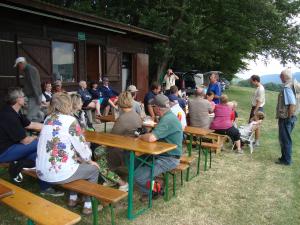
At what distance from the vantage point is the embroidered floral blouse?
308cm

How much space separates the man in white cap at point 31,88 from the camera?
5871mm

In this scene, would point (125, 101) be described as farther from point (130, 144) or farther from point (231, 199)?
point (231, 199)

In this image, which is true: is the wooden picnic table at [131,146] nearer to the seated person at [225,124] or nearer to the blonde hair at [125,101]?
the blonde hair at [125,101]

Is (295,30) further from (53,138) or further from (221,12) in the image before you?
(53,138)

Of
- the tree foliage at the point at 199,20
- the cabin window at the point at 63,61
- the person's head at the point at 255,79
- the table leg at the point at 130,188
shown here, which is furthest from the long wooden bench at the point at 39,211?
the tree foliage at the point at 199,20

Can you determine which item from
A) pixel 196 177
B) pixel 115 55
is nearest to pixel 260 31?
pixel 115 55

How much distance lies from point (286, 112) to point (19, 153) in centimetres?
418

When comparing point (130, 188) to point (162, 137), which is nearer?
point (130, 188)

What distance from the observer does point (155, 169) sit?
3.78m

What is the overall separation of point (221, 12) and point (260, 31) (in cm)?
233

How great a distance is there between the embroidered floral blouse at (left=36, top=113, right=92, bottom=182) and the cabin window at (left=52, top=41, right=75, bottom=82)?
561cm

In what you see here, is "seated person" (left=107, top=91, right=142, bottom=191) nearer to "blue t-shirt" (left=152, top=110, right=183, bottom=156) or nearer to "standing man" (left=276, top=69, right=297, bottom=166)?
"blue t-shirt" (left=152, top=110, right=183, bottom=156)

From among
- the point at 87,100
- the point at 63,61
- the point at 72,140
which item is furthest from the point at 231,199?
the point at 63,61

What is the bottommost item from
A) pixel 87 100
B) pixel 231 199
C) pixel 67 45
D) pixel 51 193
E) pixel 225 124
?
pixel 231 199
